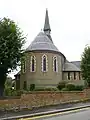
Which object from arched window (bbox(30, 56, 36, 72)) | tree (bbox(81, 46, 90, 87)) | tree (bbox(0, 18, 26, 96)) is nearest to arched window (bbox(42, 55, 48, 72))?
arched window (bbox(30, 56, 36, 72))

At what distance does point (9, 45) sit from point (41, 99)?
12.9 meters

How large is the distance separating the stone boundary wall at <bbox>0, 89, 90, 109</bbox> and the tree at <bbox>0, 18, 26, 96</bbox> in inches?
358

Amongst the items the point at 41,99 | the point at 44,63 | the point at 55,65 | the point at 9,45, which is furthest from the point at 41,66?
the point at 41,99

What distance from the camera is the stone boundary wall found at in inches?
791

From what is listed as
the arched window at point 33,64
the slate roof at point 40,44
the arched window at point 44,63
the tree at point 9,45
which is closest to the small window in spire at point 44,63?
the arched window at point 44,63

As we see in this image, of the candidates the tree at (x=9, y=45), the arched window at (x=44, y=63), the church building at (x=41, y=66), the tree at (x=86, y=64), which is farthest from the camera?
the arched window at (x=44, y=63)

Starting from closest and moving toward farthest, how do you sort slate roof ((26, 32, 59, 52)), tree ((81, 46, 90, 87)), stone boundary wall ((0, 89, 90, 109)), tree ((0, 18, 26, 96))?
stone boundary wall ((0, 89, 90, 109)), tree ((0, 18, 26, 96)), tree ((81, 46, 90, 87)), slate roof ((26, 32, 59, 52))

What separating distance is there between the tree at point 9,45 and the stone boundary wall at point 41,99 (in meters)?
9.10

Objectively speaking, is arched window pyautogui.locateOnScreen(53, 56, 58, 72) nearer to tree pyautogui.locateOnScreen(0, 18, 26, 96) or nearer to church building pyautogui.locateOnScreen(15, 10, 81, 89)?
church building pyautogui.locateOnScreen(15, 10, 81, 89)

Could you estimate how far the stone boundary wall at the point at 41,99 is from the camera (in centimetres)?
2010

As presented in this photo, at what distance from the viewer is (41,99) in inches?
966

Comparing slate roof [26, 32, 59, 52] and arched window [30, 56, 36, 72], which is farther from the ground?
slate roof [26, 32, 59, 52]

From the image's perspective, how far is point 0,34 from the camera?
1419 inches

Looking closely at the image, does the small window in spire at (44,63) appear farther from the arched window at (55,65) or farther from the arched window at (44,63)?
the arched window at (55,65)
